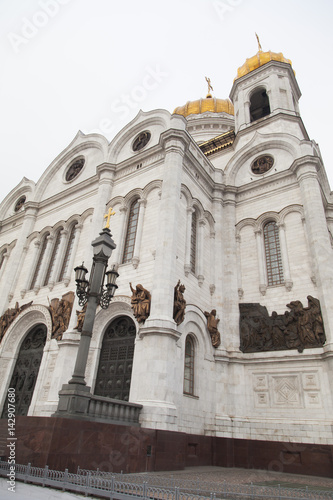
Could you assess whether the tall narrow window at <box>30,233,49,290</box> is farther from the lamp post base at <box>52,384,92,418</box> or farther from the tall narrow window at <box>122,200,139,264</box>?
the lamp post base at <box>52,384,92,418</box>

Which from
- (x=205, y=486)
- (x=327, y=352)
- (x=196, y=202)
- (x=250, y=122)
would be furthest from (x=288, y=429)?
(x=250, y=122)

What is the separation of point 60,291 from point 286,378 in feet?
37.1

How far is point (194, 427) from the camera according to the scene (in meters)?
13.0

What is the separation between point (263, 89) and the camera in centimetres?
2473

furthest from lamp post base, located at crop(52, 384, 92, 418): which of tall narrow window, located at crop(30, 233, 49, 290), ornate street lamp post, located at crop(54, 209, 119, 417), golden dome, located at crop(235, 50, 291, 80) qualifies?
golden dome, located at crop(235, 50, 291, 80)

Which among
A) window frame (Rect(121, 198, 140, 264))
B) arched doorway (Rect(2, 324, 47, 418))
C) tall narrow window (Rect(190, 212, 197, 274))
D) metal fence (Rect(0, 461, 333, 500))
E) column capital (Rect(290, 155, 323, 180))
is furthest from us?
column capital (Rect(290, 155, 323, 180))

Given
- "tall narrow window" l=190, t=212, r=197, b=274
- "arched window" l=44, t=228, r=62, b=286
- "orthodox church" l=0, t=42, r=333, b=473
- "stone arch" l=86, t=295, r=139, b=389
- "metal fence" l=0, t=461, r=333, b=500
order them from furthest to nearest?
"arched window" l=44, t=228, r=62, b=286
"tall narrow window" l=190, t=212, r=197, b=274
"stone arch" l=86, t=295, r=139, b=389
"orthodox church" l=0, t=42, r=333, b=473
"metal fence" l=0, t=461, r=333, b=500

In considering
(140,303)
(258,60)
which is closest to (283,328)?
(140,303)

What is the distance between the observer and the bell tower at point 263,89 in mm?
22891

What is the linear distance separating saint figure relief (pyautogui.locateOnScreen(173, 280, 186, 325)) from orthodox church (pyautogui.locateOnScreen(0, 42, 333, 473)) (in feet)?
0.21

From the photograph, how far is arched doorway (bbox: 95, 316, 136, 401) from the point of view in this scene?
43.4ft

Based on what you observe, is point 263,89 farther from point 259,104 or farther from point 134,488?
point 134,488

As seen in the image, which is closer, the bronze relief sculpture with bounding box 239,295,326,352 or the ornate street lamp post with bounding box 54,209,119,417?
the ornate street lamp post with bounding box 54,209,119,417

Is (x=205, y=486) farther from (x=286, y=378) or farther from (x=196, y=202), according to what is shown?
(x=196, y=202)
